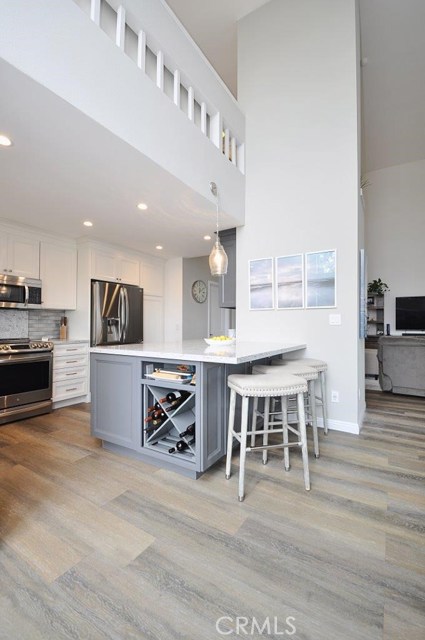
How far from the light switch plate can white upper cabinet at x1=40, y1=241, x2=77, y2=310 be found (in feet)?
11.3

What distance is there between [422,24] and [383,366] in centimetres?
435

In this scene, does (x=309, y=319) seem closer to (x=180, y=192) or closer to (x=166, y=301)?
(x=180, y=192)

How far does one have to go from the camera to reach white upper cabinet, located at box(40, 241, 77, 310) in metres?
3.88

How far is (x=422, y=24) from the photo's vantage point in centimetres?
357

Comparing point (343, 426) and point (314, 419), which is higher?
point (314, 419)

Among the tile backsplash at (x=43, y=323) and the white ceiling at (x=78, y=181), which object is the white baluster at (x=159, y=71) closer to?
the white ceiling at (x=78, y=181)

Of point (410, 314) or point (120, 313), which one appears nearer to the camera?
point (120, 313)

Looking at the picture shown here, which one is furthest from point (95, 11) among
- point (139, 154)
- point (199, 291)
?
point (199, 291)

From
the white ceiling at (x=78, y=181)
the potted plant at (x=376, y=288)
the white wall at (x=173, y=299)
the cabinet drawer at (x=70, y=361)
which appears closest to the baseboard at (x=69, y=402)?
the cabinet drawer at (x=70, y=361)

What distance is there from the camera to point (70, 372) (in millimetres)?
3869

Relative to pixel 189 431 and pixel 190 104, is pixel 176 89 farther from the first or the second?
pixel 189 431

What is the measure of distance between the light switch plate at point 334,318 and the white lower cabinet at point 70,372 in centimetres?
315

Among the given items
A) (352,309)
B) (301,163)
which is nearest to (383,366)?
(352,309)

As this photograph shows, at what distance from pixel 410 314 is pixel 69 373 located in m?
5.94
